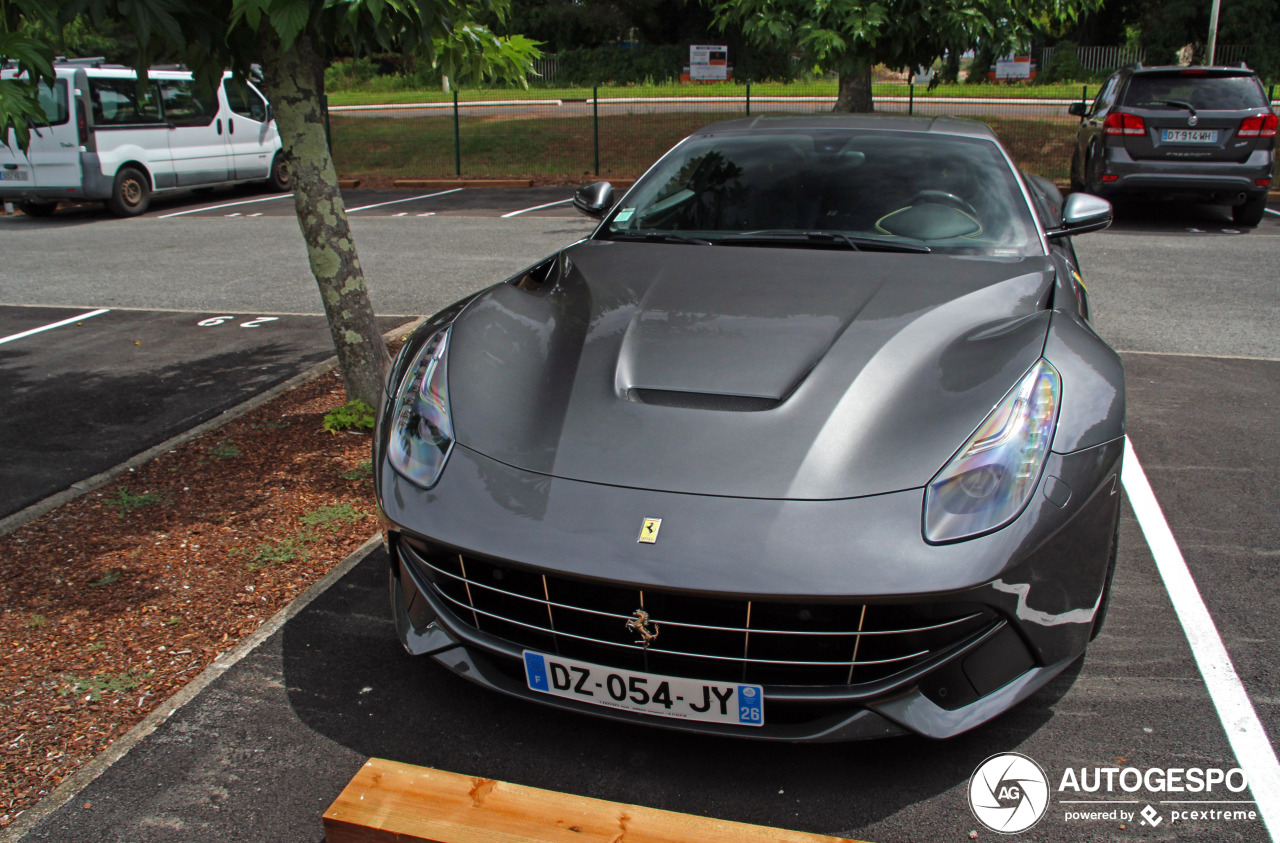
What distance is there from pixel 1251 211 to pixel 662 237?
9652mm

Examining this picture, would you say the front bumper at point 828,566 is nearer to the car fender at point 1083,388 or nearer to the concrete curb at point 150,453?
the car fender at point 1083,388

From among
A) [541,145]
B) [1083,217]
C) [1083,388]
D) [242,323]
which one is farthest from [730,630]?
[541,145]

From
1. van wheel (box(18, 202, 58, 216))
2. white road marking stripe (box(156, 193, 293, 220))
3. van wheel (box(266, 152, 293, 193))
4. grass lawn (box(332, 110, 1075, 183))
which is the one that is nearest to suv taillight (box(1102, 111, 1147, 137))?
grass lawn (box(332, 110, 1075, 183))

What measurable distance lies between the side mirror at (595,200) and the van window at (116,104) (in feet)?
36.5

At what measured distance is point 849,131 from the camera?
404 centimetres

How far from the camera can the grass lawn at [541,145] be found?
57.7 ft

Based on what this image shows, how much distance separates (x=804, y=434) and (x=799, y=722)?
25.7 inches

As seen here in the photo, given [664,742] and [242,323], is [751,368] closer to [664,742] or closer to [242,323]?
[664,742]

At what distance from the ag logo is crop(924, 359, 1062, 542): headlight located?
63 cm

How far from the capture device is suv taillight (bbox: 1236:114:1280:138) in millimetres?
10219

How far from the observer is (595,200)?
454 cm

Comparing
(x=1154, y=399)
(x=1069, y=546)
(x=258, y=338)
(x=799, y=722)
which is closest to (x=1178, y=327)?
(x=1154, y=399)

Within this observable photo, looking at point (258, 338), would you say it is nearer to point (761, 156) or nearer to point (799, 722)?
point (761, 156)

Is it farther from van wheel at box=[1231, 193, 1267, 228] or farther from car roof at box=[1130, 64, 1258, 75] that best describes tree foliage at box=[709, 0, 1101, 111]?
van wheel at box=[1231, 193, 1267, 228]
